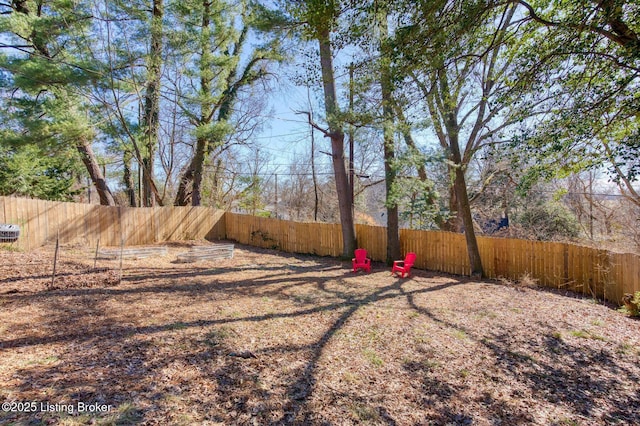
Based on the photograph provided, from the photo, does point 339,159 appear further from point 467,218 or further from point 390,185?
point 467,218

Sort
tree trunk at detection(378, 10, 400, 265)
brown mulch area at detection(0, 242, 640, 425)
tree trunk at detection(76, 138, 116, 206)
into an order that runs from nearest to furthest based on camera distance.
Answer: brown mulch area at detection(0, 242, 640, 425) → tree trunk at detection(378, 10, 400, 265) → tree trunk at detection(76, 138, 116, 206)

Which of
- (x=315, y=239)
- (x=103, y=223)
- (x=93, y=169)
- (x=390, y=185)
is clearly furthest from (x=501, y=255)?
(x=93, y=169)

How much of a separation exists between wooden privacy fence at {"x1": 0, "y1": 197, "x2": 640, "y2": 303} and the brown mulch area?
106 centimetres

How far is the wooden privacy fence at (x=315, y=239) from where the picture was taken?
21.0ft

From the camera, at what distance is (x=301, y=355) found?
129 inches

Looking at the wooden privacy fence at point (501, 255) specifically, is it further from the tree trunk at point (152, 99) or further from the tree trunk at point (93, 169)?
the tree trunk at point (93, 169)

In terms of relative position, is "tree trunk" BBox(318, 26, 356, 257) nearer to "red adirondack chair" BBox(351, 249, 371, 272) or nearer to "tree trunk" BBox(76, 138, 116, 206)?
"red adirondack chair" BBox(351, 249, 371, 272)

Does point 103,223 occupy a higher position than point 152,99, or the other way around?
point 152,99

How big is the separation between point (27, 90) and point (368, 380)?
35.3 ft

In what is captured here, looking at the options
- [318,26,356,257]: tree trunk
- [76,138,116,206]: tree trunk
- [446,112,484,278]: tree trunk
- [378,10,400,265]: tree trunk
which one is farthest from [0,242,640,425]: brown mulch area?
[76,138,116,206]: tree trunk

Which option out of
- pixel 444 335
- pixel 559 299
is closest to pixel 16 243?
pixel 444 335

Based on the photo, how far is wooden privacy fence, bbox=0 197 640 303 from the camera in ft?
21.0

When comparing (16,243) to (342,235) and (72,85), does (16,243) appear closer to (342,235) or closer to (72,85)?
(72,85)

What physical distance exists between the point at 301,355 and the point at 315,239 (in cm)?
775
